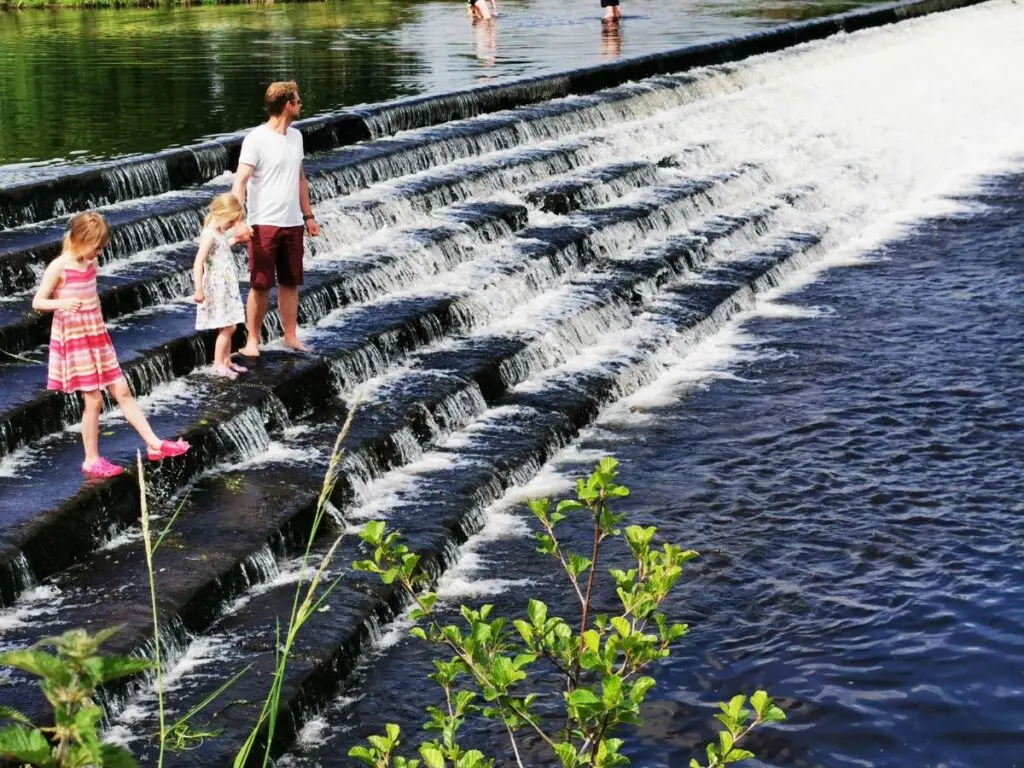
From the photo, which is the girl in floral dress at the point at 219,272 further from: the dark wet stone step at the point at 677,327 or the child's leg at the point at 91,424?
the dark wet stone step at the point at 677,327

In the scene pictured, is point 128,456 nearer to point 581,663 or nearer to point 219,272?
point 219,272

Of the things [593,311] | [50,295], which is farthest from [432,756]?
[593,311]

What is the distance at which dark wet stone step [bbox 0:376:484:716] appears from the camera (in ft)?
22.6

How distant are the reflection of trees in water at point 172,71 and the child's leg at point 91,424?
27.9 feet

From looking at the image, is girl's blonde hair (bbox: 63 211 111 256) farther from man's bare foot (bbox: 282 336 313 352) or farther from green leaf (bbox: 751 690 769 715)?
green leaf (bbox: 751 690 769 715)

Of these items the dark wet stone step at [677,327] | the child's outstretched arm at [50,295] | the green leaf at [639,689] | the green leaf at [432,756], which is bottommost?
the dark wet stone step at [677,327]

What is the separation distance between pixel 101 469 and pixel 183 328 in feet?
8.47

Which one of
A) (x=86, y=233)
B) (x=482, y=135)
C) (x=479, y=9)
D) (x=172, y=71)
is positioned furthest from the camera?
(x=479, y=9)

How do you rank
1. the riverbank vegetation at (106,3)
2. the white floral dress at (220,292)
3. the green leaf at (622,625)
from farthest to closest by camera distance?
the riverbank vegetation at (106,3) → the white floral dress at (220,292) → the green leaf at (622,625)

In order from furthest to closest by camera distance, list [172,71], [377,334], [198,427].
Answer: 1. [172,71]
2. [377,334]
3. [198,427]

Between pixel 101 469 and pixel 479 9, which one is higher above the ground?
pixel 479 9

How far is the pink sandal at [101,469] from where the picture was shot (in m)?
7.98

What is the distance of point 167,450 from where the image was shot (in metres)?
8.37

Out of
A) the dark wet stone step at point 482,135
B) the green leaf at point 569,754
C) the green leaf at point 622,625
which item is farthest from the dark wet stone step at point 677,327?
the green leaf at point 569,754
